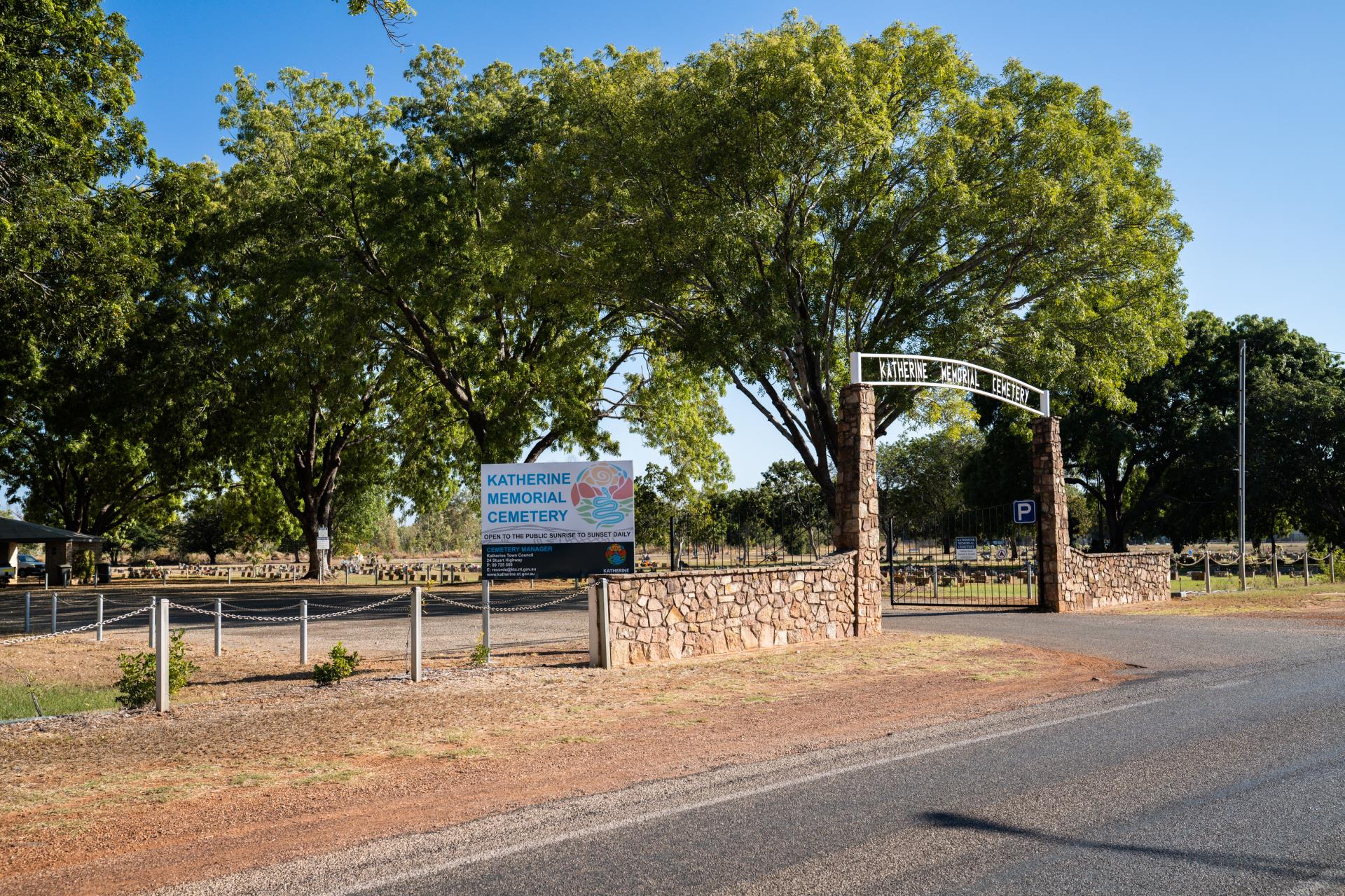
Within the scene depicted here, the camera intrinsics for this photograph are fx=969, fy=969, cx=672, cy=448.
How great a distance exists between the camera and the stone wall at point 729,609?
41.5 ft

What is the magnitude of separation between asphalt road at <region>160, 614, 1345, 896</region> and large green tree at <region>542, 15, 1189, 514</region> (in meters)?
15.4

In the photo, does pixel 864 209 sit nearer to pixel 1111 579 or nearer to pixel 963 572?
pixel 1111 579

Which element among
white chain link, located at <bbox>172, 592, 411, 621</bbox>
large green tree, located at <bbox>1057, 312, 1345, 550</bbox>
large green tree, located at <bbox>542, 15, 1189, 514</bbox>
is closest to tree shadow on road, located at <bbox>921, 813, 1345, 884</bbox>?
white chain link, located at <bbox>172, 592, 411, 621</bbox>

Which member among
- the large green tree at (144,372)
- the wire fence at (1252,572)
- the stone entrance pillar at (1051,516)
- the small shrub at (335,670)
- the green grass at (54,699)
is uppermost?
the large green tree at (144,372)

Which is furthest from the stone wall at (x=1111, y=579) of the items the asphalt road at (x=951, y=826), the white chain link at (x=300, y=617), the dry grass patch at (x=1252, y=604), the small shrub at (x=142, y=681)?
the small shrub at (x=142, y=681)

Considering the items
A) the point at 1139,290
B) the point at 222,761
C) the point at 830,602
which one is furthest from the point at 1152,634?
the point at 222,761

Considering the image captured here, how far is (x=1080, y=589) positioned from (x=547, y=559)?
13179 millimetres

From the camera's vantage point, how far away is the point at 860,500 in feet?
54.2

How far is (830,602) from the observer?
15.6 metres

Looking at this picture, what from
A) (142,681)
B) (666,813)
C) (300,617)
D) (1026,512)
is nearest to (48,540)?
(300,617)

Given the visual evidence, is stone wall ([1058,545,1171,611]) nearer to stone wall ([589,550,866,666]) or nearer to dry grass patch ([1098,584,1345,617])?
dry grass patch ([1098,584,1345,617])

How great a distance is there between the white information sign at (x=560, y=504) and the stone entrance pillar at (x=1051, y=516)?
10783mm

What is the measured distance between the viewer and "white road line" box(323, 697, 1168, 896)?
15.4 ft

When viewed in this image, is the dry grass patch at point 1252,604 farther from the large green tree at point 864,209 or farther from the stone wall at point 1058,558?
the large green tree at point 864,209
